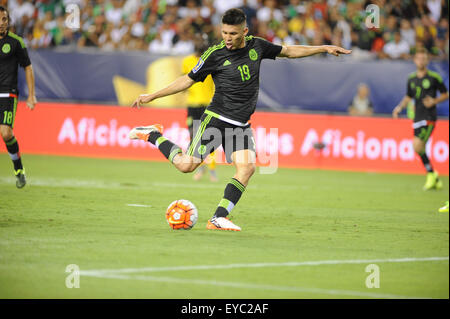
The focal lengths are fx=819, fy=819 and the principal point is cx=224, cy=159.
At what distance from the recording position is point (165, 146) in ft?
33.1

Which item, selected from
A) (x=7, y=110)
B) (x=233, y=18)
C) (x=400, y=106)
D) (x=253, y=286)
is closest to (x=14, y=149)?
(x=7, y=110)

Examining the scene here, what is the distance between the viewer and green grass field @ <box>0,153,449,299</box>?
638 centimetres

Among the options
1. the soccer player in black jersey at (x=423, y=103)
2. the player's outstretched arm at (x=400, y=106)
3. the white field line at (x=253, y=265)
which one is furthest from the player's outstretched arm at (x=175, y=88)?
the soccer player in black jersey at (x=423, y=103)

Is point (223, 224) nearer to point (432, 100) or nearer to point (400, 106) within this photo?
point (400, 106)

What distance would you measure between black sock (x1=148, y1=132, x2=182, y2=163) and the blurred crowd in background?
35.5 ft

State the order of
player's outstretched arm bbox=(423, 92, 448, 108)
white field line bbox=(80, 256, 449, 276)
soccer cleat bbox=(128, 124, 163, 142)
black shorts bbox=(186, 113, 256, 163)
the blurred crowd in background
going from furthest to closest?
the blurred crowd in background, player's outstretched arm bbox=(423, 92, 448, 108), soccer cleat bbox=(128, 124, 163, 142), black shorts bbox=(186, 113, 256, 163), white field line bbox=(80, 256, 449, 276)

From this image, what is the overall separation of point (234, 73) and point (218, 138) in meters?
0.80

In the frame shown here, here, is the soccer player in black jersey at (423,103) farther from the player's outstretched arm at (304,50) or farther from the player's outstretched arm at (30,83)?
the player's outstretched arm at (30,83)

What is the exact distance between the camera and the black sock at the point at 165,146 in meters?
9.98

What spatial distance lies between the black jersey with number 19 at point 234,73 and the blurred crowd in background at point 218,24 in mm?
11110

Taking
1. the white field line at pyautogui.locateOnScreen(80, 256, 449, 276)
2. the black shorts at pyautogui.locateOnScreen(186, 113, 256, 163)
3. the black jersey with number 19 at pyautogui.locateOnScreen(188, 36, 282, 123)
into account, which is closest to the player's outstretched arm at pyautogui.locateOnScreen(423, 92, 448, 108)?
the black jersey with number 19 at pyautogui.locateOnScreen(188, 36, 282, 123)

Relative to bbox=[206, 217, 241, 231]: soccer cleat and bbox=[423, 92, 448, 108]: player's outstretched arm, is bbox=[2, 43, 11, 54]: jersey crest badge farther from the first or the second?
bbox=[423, 92, 448, 108]: player's outstretched arm

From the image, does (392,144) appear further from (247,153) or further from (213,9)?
(247,153)

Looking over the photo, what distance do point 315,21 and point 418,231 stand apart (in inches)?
495
